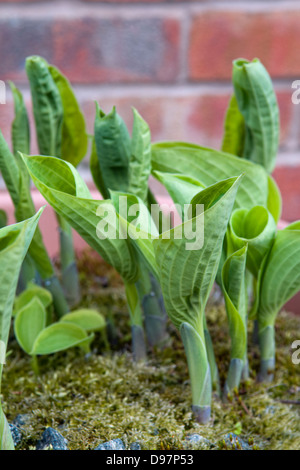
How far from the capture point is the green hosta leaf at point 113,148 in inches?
18.5

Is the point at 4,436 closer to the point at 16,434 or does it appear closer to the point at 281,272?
the point at 16,434

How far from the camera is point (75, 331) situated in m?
0.54

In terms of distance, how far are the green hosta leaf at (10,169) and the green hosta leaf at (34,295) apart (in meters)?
0.11

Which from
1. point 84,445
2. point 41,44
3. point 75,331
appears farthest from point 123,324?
point 41,44

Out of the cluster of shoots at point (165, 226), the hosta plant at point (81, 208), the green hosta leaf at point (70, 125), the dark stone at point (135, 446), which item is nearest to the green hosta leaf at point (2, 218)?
the cluster of shoots at point (165, 226)

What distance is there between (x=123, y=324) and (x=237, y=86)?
0.33m

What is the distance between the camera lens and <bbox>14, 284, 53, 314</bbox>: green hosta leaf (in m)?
0.58

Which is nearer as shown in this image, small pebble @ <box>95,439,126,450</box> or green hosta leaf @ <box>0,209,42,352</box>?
green hosta leaf @ <box>0,209,42,352</box>

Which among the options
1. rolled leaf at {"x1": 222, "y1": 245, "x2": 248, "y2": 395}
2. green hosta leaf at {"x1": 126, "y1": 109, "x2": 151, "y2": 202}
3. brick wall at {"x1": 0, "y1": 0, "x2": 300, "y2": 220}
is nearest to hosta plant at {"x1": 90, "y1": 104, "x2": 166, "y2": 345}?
green hosta leaf at {"x1": 126, "y1": 109, "x2": 151, "y2": 202}

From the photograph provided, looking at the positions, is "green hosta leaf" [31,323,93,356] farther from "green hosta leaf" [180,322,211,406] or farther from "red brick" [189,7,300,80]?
"red brick" [189,7,300,80]

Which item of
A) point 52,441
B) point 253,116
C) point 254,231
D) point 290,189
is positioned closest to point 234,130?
point 253,116

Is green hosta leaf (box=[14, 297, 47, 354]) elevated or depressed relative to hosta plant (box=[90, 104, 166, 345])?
depressed

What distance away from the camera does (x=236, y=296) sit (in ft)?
1.51
